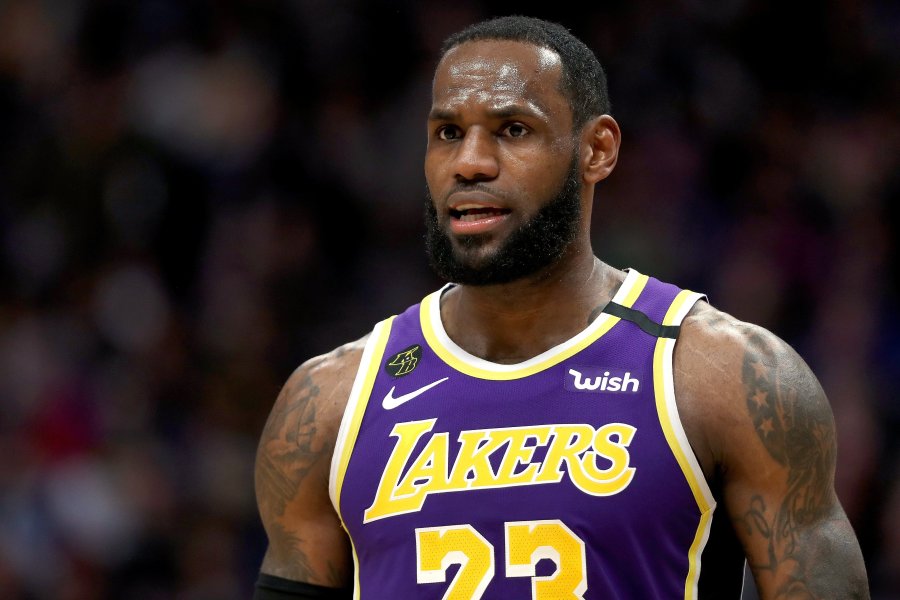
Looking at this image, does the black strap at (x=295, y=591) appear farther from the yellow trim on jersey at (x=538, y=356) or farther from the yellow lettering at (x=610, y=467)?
the yellow lettering at (x=610, y=467)

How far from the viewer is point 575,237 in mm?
3770

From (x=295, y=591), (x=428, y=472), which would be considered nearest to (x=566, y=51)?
(x=428, y=472)

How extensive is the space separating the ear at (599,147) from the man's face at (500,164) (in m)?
0.10

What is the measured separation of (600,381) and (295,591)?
103 cm

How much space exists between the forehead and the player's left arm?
34.9 inches

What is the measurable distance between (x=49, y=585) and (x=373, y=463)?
4.69 meters

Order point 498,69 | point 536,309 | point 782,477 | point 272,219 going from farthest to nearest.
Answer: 1. point 272,219
2. point 536,309
3. point 498,69
4. point 782,477

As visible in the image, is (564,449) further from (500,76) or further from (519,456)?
(500,76)

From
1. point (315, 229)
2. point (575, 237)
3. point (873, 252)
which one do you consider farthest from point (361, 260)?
point (575, 237)

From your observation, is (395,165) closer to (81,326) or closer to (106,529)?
(81,326)

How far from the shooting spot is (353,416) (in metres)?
3.74

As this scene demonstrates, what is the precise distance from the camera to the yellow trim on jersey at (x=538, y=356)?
364cm

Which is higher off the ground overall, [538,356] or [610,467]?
[538,356]

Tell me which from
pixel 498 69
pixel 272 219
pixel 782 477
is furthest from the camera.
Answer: pixel 272 219
